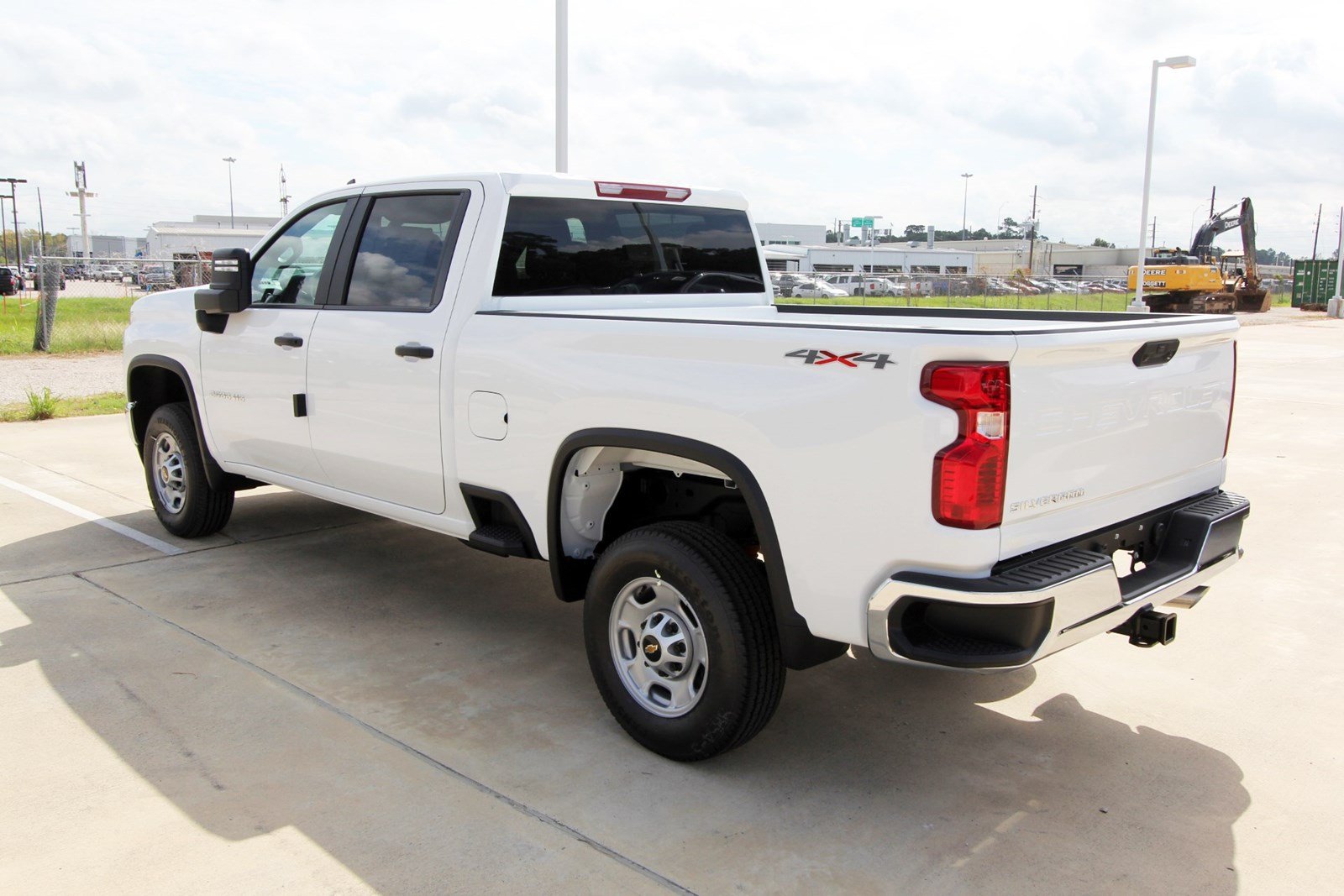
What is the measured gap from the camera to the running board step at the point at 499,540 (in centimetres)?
427

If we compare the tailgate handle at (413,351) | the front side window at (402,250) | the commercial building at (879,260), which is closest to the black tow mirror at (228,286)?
the front side window at (402,250)

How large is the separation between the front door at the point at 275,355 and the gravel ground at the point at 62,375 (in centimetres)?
716

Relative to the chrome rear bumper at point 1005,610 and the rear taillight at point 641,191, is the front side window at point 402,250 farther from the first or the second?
the chrome rear bumper at point 1005,610

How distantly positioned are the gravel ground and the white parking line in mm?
4315

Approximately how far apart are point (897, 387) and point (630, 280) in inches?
93.2

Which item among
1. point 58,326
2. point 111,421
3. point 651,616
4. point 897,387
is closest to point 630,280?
point 651,616

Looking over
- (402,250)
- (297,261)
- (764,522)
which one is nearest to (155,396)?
(297,261)

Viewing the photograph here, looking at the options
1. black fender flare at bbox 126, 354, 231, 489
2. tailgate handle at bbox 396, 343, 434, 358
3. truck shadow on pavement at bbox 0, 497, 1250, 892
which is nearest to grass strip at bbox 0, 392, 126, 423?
black fender flare at bbox 126, 354, 231, 489

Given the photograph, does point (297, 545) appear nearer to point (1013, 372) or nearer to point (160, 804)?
point (160, 804)

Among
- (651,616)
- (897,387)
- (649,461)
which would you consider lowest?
(651,616)

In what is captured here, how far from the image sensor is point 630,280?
16.5 ft

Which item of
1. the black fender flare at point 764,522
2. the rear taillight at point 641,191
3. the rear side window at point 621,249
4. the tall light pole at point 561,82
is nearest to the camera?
the black fender flare at point 764,522

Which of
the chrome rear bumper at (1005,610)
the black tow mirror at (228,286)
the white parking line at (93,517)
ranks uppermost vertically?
the black tow mirror at (228,286)

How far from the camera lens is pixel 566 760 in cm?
374
